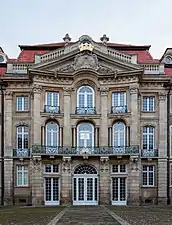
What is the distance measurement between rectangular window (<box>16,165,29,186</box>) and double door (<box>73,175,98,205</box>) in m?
4.38

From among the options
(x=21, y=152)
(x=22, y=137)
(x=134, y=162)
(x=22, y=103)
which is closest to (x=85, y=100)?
(x=22, y=103)

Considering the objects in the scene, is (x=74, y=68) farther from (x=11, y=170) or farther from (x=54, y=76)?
(x=11, y=170)

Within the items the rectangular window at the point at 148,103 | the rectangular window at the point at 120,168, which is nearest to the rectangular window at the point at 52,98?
the rectangular window at the point at 120,168

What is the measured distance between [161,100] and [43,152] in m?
11.7

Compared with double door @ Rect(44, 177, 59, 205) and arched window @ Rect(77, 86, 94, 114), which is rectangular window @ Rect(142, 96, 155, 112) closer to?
arched window @ Rect(77, 86, 94, 114)

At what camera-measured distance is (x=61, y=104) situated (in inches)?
1934

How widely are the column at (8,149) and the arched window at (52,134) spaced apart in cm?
328

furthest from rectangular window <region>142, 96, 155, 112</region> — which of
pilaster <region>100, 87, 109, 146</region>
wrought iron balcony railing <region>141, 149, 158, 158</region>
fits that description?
wrought iron balcony railing <region>141, 149, 158, 158</region>

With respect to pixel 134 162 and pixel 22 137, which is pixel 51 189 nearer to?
pixel 22 137

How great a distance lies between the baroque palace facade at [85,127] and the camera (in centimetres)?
4797

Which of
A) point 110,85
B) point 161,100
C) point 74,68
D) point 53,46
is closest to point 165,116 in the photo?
point 161,100

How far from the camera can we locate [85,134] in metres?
49.4

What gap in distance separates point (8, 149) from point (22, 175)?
8.69ft

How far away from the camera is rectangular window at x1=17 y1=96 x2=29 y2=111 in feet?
162
